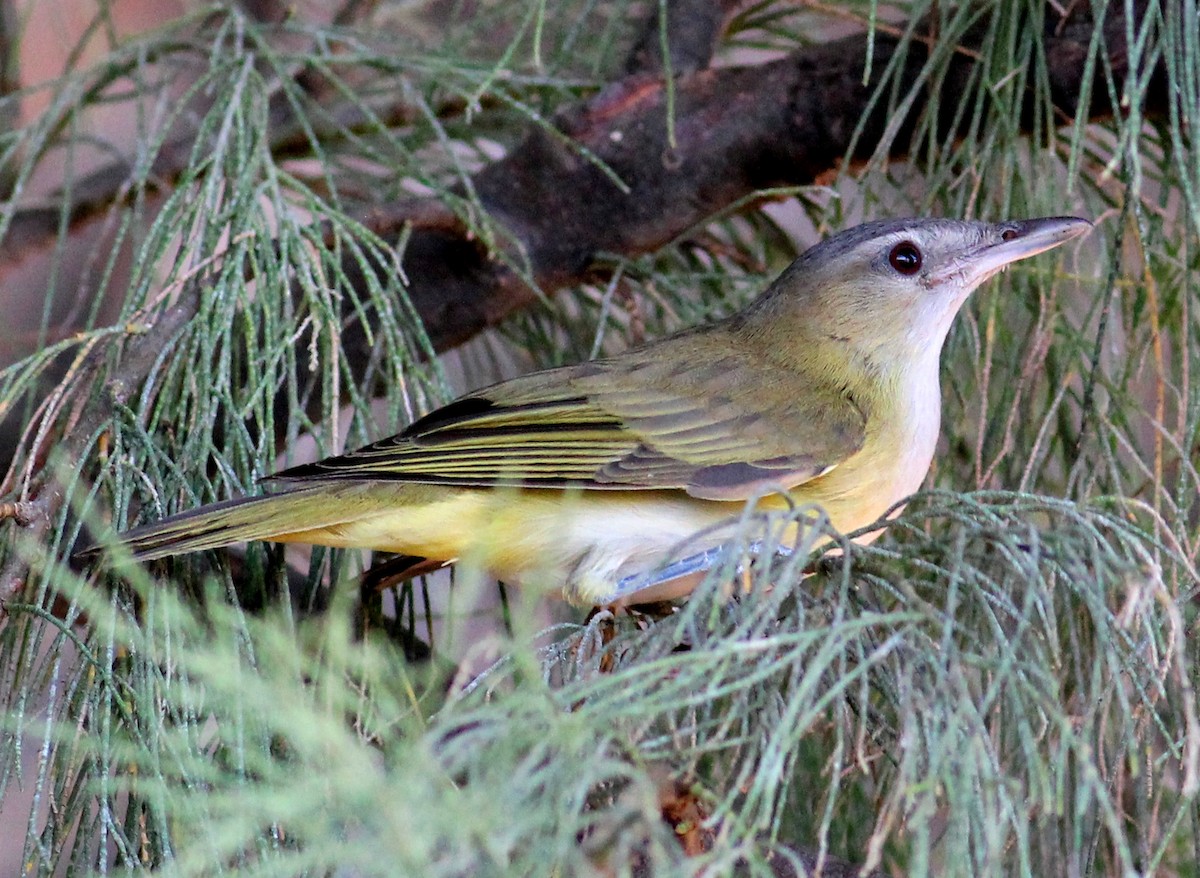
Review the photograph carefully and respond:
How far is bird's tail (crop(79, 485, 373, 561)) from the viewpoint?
2.20 meters

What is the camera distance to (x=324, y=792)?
4.30 feet

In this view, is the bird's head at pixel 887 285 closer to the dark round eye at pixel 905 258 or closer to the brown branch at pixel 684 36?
the dark round eye at pixel 905 258

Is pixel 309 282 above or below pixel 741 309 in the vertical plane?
above

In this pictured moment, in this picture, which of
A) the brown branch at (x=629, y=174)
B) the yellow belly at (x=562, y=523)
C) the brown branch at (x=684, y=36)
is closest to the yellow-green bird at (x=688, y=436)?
the yellow belly at (x=562, y=523)

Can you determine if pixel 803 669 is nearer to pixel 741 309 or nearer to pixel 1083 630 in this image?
pixel 1083 630

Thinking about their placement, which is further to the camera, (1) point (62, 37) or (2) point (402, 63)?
(1) point (62, 37)

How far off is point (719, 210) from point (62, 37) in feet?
7.13

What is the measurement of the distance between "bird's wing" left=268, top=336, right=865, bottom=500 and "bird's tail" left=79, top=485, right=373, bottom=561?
4.7 inches

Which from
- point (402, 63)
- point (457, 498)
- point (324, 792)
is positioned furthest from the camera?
point (402, 63)

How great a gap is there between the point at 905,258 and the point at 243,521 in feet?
5.19

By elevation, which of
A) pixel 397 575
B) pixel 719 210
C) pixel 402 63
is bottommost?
pixel 397 575

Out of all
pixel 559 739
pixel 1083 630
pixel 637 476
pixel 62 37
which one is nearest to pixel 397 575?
pixel 637 476

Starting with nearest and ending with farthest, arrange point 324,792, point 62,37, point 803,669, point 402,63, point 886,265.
→ point 324,792
point 803,669
point 886,265
point 402,63
point 62,37

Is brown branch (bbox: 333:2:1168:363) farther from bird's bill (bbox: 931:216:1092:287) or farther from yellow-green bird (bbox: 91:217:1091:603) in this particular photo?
bird's bill (bbox: 931:216:1092:287)
